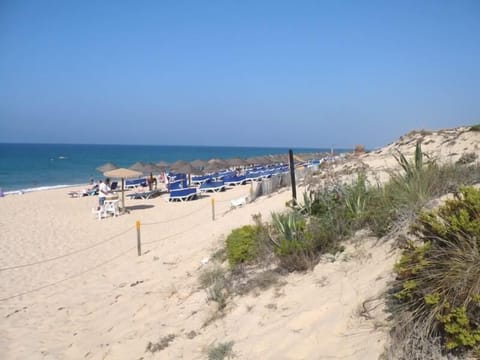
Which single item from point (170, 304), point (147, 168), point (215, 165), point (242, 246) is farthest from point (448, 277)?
point (215, 165)

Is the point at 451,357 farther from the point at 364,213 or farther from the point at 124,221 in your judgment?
the point at 124,221

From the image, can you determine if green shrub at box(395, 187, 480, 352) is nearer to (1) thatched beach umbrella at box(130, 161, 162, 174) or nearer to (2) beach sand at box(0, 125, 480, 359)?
(2) beach sand at box(0, 125, 480, 359)

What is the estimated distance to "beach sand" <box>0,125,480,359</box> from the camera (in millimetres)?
3125

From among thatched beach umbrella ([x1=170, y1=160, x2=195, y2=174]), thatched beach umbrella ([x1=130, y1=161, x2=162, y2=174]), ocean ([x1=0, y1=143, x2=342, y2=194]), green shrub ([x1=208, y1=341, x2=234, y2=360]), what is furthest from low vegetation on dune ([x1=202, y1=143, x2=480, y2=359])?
ocean ([x1=0, y1=143, x2=342, y2=194])

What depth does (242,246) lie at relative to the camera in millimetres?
5277

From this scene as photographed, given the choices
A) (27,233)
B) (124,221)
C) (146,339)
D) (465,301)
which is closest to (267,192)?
(124,221)

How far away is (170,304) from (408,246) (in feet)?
10.1

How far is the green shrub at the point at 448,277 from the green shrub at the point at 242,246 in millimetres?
2483

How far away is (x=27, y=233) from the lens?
11.8 m

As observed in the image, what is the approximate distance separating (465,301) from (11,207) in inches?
735

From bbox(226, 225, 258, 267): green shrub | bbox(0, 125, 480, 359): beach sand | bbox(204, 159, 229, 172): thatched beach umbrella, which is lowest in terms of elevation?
bbox(0, 125, 480, 359): beach sand

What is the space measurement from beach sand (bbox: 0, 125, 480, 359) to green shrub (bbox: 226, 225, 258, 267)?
2.09ft

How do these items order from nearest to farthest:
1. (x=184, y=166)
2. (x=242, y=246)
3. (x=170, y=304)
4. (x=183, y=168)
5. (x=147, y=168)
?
1. (x=170, y=304)
2. (x=242, y=246)
3. (x=183, y=168)
4. (x=184, y=166)
5. (x=147, y=168)

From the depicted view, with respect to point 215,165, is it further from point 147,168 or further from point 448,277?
point 448,277
